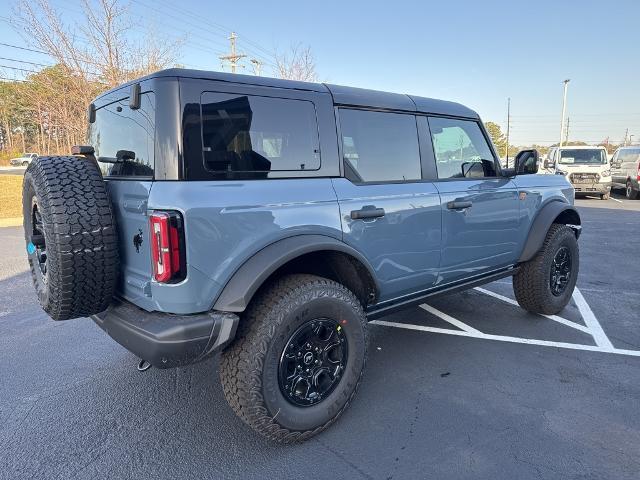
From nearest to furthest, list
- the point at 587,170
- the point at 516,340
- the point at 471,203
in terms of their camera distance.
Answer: the point at 471,203
the point at 516,340
the point at 587,170

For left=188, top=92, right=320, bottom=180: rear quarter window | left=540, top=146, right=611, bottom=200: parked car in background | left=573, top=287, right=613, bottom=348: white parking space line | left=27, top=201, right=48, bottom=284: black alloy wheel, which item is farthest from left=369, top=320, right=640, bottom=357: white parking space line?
left=540, top=146, right=611, bottom=200: parked car in background

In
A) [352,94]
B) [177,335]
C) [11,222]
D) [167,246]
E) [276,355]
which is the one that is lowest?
[11,222]

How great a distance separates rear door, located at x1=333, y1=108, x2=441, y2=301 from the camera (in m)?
2.70

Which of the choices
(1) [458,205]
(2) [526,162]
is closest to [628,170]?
(2) [526,162]

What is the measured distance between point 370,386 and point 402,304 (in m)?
0.62

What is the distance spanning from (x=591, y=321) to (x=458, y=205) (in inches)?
83.9

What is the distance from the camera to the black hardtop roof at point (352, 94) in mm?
2195

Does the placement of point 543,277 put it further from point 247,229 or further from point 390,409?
point 247,229

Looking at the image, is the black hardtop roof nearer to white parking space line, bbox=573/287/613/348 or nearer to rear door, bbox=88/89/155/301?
rear door, bbox=88/89/155/301

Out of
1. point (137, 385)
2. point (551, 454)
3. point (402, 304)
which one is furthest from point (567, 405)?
point (137, 385)

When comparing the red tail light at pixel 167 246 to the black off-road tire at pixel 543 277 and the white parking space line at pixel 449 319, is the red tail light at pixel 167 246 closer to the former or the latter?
the white parking space line at pixel 449 319

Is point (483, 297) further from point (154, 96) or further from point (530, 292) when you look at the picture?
point (154, 96)

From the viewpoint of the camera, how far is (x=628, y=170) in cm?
1650

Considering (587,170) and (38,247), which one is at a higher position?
(587,170)
